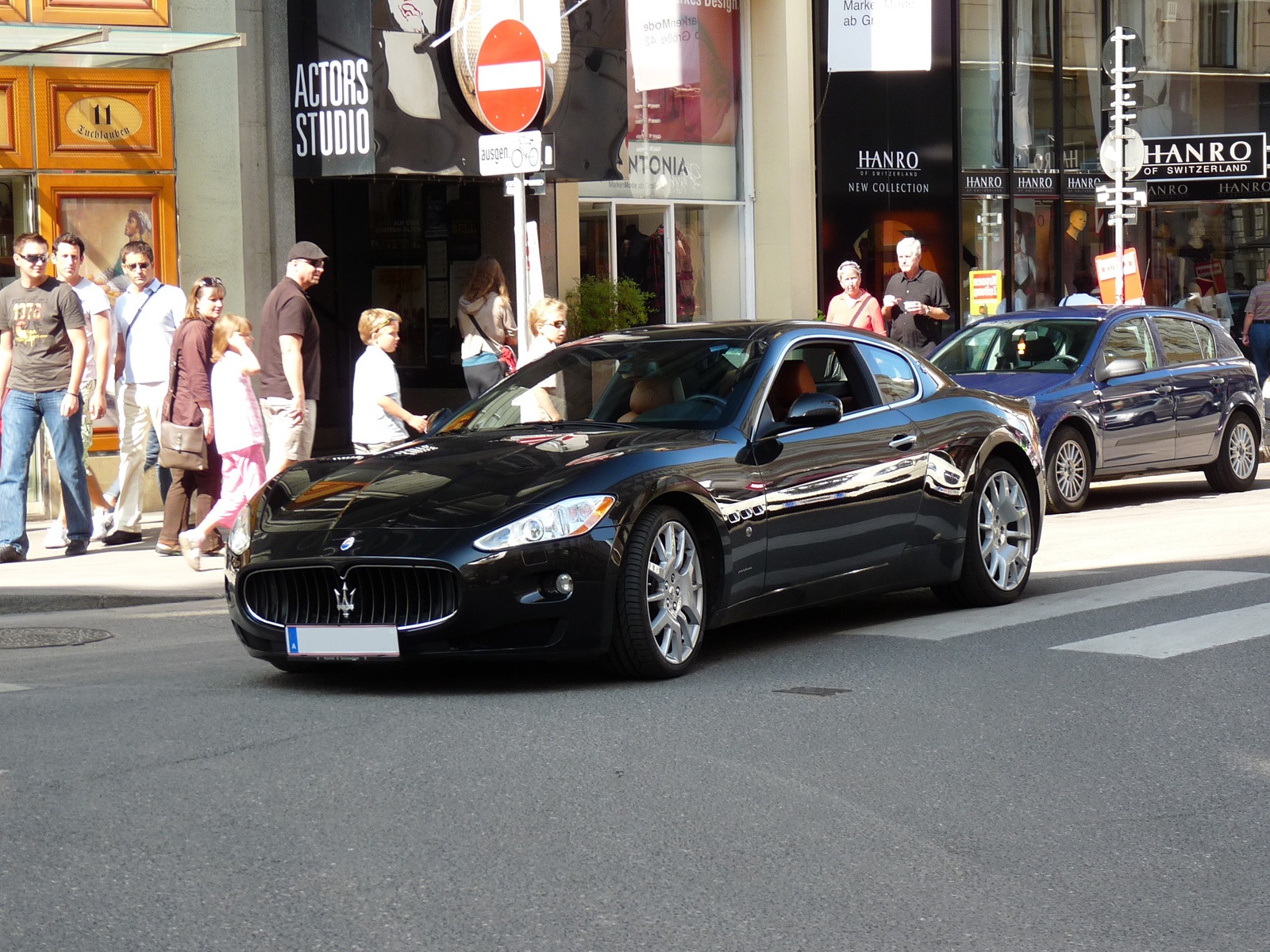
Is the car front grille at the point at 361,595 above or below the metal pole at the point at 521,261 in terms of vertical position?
below

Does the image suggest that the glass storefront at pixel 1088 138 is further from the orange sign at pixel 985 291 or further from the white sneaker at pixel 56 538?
the white sneaker at pixel 56 538

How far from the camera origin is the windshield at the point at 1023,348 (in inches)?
592

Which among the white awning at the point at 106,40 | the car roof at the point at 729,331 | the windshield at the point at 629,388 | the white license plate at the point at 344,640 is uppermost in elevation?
the white awning at the point at 106,40

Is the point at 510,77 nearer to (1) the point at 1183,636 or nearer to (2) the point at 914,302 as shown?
(1) the point at 1183,636

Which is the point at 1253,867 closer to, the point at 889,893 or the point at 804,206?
the point at 889,893

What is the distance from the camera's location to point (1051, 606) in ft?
30.8

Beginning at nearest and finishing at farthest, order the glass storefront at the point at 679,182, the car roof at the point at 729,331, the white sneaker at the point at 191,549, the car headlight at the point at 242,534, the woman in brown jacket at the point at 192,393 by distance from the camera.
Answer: the car headlight at the point at 242,534
the car roof at the point at 729,331
the white sneaker at the point at 191,549
the woman in brown jacket at the point at 192,393
the glass storefront at the point at 679,182

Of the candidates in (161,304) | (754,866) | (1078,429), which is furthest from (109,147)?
(754,866)

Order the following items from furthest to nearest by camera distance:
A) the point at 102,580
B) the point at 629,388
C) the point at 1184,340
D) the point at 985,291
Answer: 1. the point at 985,291
2. the point at 1184,340
3. the point at 102,580
4. the point at 629,388

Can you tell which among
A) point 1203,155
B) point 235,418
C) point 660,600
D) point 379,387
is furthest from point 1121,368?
point 1203,155

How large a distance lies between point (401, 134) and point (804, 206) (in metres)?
7.40

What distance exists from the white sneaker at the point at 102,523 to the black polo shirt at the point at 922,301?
725 cm

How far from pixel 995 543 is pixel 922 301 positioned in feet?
25.4

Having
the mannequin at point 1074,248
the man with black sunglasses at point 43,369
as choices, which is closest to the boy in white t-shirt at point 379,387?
the man with black sunglasses at point 43,369
